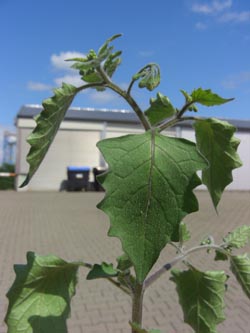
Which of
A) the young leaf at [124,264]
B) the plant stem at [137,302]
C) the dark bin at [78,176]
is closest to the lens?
the plant stem at [137,302]

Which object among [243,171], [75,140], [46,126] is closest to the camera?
[46,126]

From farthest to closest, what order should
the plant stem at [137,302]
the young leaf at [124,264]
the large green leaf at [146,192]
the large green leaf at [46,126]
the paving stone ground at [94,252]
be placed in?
the paving stone ground at [94,252], the young leaf at [124,264], the plant stem at [137,302], the large green leaf at [46,126], the large green leaf at [146,192]

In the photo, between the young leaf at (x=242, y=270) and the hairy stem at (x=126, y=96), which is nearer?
the hairy stem at (x=126, y=96)

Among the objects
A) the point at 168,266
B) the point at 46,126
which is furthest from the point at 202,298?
the point at 46,126

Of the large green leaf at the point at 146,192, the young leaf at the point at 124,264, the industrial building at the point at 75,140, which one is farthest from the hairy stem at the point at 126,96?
the industrial building at the point at 75,140

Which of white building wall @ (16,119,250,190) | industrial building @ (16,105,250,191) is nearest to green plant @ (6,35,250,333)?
industrial building @ (16,105,250,191)

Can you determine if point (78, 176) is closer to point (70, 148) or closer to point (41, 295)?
point (70, 148)

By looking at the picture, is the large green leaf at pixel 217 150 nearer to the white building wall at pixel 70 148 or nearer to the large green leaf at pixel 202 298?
the large green leaf at pixel 202 298
